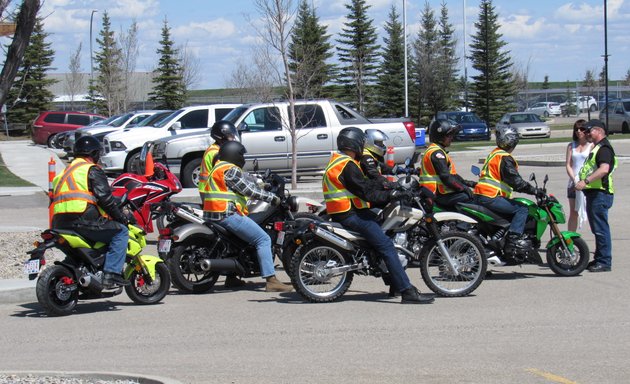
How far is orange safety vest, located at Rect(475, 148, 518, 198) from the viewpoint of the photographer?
11.0 metres

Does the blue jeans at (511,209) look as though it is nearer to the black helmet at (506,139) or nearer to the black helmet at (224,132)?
the black helmet at (506,139)

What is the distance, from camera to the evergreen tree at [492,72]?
6788cm

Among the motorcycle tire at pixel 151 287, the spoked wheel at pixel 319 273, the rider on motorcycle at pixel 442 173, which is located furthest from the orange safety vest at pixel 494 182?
the motorcycle tire at pixel 151 287

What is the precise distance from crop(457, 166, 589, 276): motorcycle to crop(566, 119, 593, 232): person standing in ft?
5.83

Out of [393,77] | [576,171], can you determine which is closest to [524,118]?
[393,77]

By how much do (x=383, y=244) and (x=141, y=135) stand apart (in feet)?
52.3

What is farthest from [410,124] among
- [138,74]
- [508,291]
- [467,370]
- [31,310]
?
[138,74]

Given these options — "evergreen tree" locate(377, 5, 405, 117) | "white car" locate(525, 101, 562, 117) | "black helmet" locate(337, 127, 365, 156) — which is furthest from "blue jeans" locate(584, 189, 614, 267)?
"white car" locate(525, 101, 562, 117)

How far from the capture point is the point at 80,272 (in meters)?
9.06

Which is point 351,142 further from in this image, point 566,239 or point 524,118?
point 524,118

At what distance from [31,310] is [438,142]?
5.06m

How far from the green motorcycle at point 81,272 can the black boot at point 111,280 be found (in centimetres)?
5

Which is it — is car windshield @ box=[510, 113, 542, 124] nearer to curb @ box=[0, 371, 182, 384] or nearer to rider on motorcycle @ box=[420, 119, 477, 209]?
rider on motorcycle @ box=[420, 119, 477, 209]

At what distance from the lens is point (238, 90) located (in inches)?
2308
